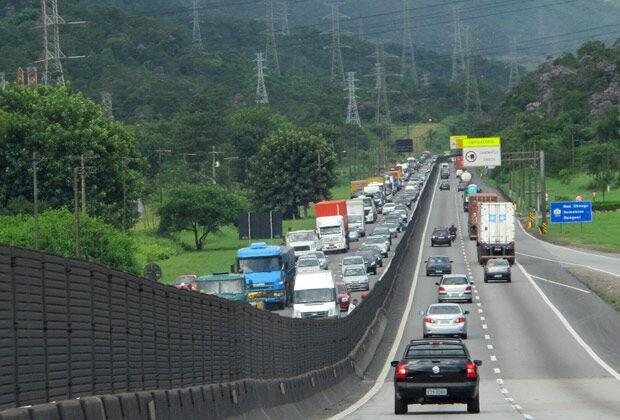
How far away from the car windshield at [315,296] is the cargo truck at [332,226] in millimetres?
49603

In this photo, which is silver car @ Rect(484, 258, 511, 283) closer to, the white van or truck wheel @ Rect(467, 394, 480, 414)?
the white van

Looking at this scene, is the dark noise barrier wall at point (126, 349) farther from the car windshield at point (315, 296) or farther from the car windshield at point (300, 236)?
the car windshield at point (300, 236)

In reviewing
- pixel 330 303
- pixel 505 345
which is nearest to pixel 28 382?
pixel 505 345

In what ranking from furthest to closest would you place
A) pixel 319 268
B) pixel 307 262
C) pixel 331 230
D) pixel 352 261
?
pixel 331 230
pixel 307 262
pixel 319 268
pixel 352 261

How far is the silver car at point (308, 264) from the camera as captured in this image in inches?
3268

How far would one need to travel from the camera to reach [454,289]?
69562 millimetres

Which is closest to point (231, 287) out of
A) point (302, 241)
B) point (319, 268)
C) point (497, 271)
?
point (497, 271)

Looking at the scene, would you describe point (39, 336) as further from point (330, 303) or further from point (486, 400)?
point (330, 303)

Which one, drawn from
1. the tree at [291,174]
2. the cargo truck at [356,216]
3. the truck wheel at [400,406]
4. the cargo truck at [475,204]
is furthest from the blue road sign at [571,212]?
the truck wheel at [400,406]

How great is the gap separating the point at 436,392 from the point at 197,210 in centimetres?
9903

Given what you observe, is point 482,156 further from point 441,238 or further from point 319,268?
point 319,268

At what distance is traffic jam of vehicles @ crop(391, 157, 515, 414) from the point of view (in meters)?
29.4

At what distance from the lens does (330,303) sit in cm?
6034

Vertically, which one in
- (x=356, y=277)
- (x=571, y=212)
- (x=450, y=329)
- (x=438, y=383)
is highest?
(x=571, y=212)
